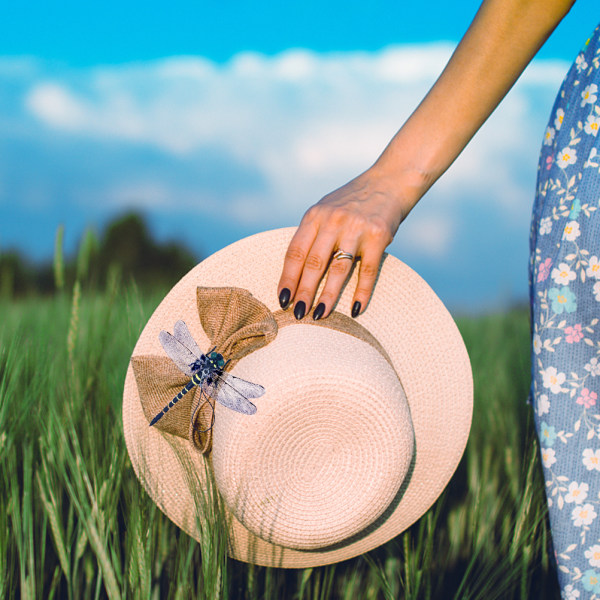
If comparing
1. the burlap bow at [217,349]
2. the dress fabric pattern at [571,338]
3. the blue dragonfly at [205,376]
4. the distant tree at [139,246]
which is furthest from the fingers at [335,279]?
the distant tree at [139,246]

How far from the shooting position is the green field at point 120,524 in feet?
4.02

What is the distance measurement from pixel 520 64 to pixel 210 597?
126 cm

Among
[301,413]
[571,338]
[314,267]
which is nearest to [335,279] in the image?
[314,267]

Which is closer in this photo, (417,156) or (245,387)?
(245,387)

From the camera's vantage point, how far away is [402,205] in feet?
4.19

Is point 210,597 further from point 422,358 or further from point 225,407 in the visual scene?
point 422,358

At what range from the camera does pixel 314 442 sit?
1.24 m

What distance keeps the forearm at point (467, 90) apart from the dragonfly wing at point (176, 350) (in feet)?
1.91

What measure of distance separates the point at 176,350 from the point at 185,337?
4 centimetres

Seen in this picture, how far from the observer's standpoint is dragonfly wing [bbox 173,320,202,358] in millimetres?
1249

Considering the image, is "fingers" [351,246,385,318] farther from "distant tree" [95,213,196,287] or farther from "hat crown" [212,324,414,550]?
"distant tree" [95,213,196,287]

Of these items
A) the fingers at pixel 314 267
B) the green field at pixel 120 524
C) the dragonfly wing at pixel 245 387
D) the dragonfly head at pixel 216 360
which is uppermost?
the fingers at pixel 314 267

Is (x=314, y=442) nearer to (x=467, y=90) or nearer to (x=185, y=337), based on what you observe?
(x=185, y=337)

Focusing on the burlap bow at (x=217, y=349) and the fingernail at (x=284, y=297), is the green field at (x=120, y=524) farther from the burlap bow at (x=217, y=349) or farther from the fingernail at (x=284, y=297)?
the fingernail at (x=284, y=297)
